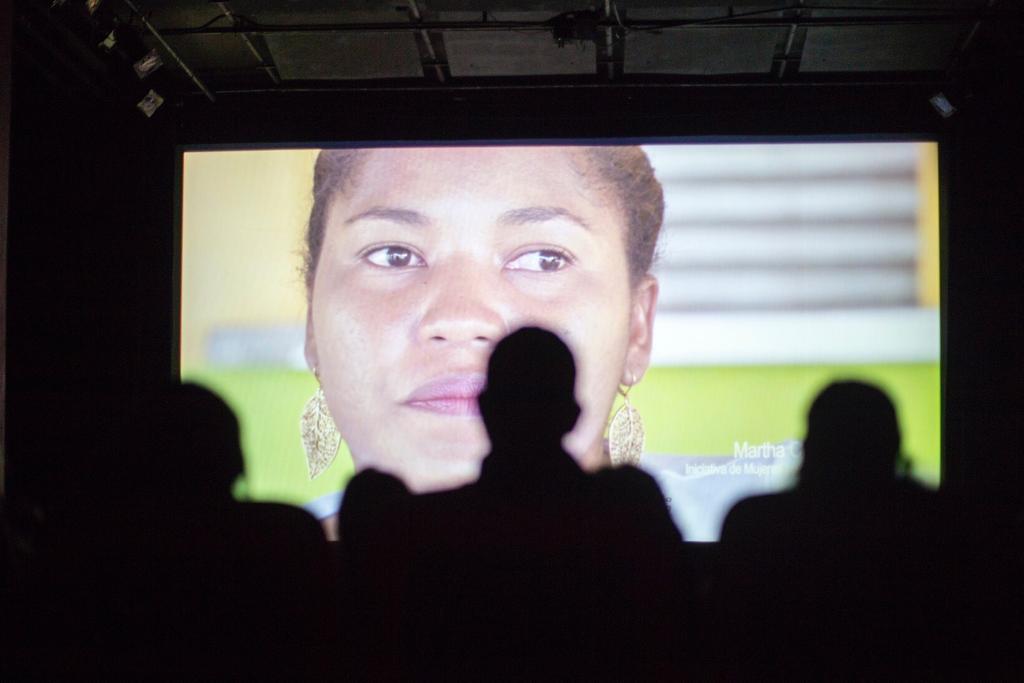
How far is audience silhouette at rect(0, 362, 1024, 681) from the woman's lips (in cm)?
299

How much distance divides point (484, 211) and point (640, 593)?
3346 millimetres

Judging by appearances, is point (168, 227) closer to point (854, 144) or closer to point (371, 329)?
point (371, 329)

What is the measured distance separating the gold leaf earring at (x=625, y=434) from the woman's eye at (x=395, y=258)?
1100 mm

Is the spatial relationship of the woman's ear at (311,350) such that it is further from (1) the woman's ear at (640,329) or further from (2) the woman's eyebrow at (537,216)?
(1) the woman's ear at (640,329)

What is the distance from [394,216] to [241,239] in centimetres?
78

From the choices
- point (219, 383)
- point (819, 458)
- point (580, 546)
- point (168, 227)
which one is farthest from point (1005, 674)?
point (168, 227)

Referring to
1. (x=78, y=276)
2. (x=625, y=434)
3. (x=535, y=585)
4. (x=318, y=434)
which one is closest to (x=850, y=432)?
(x=535, y=585)

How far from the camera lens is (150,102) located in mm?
4812

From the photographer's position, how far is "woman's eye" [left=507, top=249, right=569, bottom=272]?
4492mm

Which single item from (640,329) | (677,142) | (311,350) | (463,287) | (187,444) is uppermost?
(677,142)

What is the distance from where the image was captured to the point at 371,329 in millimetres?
4551

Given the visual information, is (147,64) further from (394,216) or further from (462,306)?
(462,306)

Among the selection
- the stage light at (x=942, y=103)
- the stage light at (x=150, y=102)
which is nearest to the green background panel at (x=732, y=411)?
the stage light at (x=942, y=103)

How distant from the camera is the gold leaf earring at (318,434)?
180 inches
